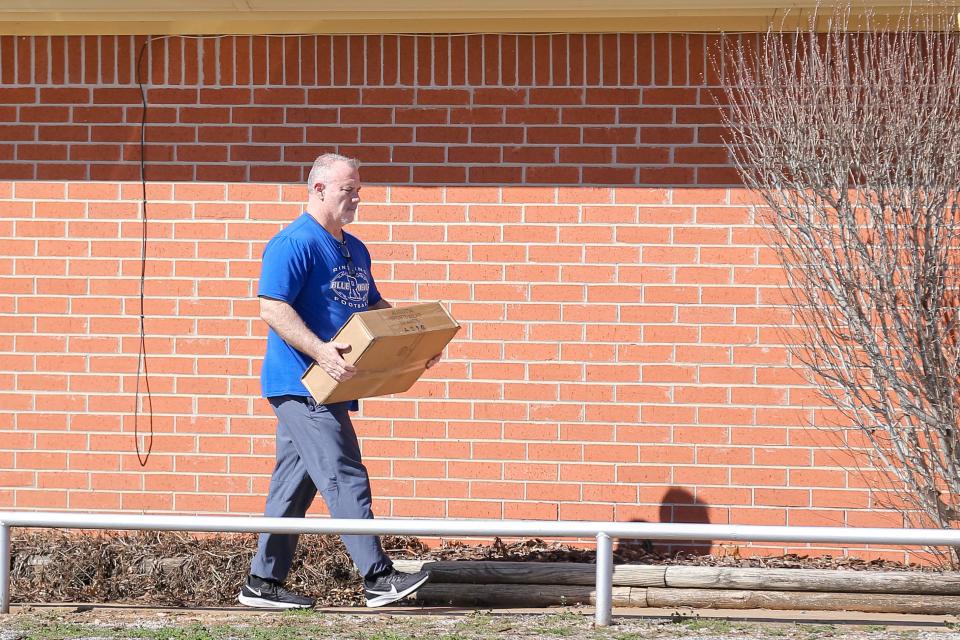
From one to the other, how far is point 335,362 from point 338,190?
774 mm

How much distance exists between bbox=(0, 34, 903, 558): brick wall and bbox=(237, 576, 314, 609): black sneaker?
45.3 inches

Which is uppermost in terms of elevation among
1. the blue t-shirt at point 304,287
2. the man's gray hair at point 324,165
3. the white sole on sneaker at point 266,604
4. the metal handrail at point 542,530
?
the man's gray hair at point 324,165

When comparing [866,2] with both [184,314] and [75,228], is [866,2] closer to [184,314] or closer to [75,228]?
[184,314]

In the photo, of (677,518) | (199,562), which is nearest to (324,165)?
(199,562)

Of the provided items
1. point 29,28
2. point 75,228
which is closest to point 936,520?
point 75,228

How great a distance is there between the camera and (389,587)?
479 centimetres

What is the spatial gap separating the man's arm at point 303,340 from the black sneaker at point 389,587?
0.89m

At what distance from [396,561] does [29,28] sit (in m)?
3.28

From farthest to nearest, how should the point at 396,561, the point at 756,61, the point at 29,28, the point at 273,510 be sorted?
the point at 29,28, the point at 756,61, the point at 396,561, the point at 273,510

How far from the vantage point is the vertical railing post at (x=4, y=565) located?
14.7ft

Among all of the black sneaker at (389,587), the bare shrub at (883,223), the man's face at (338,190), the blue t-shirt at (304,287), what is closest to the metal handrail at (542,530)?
the black sneaker at (389,587)

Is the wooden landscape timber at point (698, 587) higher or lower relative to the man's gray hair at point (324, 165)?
lower

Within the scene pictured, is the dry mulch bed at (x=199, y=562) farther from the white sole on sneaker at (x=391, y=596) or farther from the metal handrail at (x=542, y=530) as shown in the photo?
the metal handrail at (x=542, y=530)

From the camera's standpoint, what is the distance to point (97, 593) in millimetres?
5223
